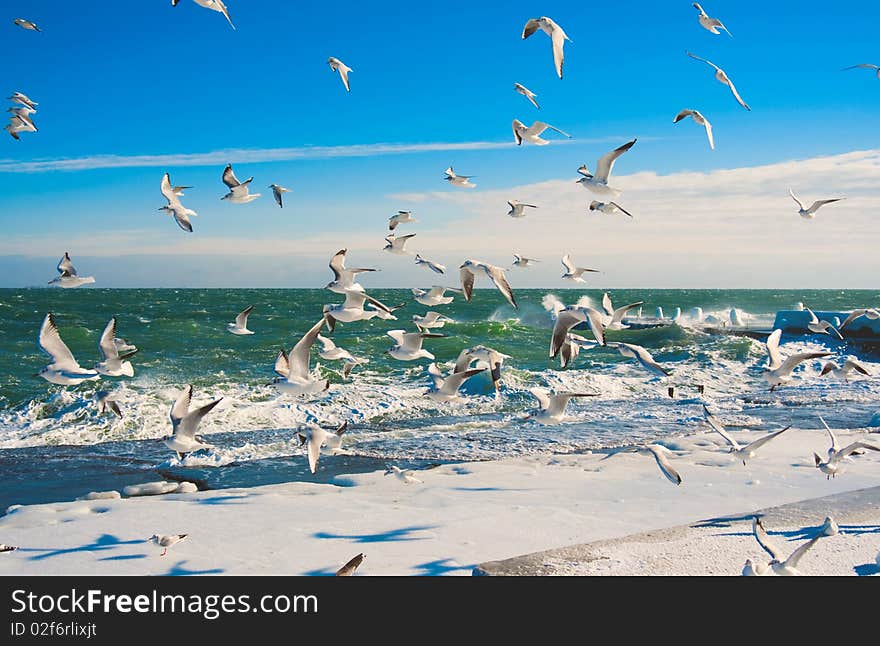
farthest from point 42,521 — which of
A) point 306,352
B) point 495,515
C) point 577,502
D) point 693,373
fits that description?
point 693,373

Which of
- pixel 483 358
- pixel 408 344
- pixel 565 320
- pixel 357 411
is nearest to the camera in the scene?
pixel 565 320

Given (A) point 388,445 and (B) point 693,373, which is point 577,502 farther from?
(B) point 693,373

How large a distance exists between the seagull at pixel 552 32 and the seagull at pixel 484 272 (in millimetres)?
2451

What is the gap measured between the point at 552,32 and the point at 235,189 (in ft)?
14.1

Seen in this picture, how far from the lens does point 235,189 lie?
969cm

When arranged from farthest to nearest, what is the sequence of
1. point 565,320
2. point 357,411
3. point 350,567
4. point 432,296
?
point 357,411, point 432,296, point 565,320, point 350,567

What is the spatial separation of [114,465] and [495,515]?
6512 millimetres

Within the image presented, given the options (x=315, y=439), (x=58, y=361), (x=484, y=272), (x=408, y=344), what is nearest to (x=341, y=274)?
(x=408, y=344)

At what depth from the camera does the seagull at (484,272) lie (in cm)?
796

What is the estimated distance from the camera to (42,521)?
7086mm

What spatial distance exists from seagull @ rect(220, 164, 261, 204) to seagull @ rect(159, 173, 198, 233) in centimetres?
55

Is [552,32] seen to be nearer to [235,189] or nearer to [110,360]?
[235,189]

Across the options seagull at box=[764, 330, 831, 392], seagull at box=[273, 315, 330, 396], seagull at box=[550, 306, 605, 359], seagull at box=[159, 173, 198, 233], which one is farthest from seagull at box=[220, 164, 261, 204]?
seagull at box=[764, 330, 831, 392]

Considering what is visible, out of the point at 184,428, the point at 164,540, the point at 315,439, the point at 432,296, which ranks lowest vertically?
the point at 164,540
